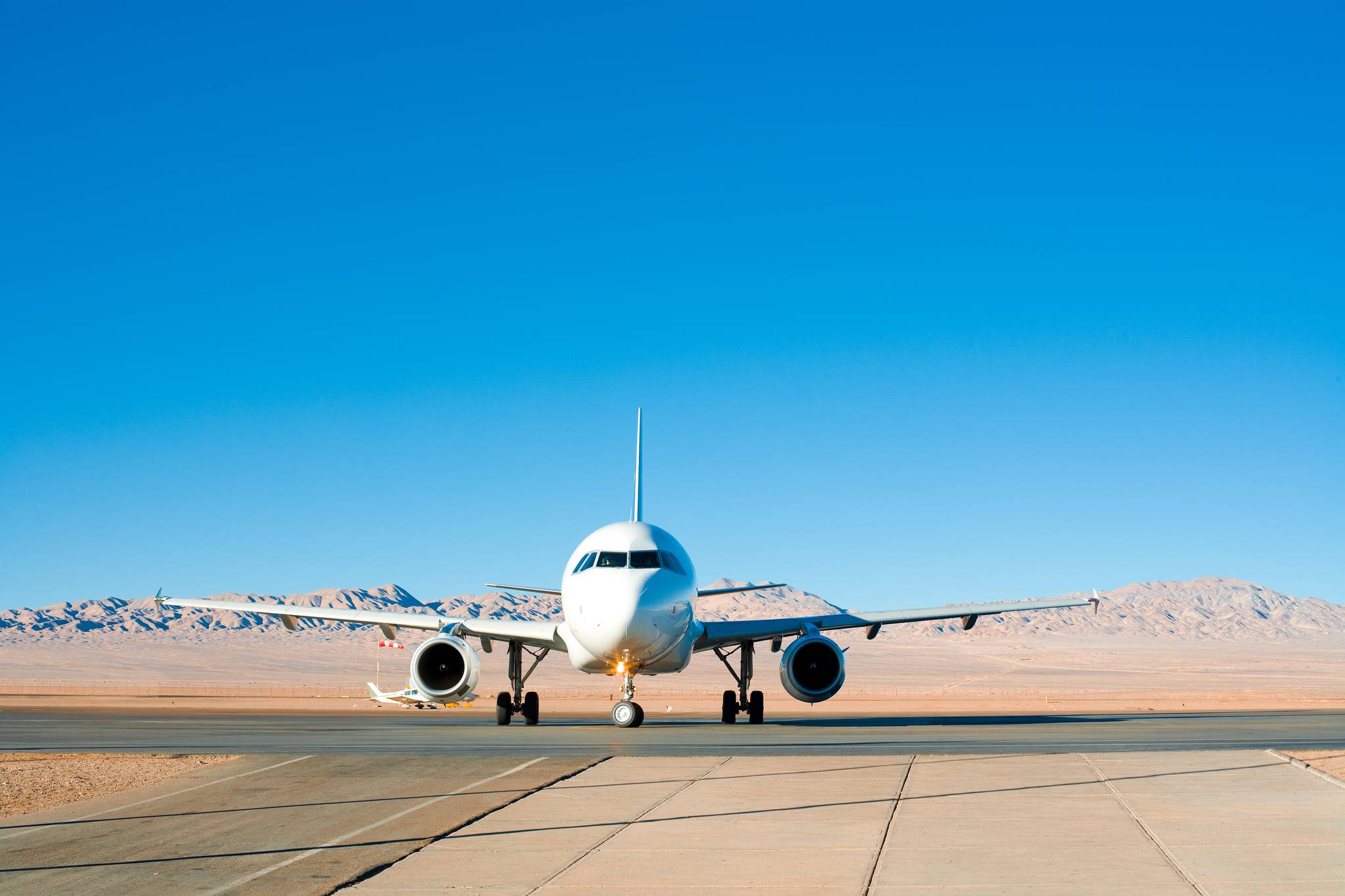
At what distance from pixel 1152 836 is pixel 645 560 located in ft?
51.5

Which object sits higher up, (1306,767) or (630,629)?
(630,629)

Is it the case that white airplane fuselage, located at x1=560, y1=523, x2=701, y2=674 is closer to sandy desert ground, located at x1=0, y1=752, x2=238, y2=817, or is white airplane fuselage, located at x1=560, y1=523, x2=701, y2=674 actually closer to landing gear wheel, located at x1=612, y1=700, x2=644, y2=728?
landing gear wheel, located at x1=612, y1=700, x2=644, y2=728

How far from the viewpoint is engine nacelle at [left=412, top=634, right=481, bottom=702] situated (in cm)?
2820

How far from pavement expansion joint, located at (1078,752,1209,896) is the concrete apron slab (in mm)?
28

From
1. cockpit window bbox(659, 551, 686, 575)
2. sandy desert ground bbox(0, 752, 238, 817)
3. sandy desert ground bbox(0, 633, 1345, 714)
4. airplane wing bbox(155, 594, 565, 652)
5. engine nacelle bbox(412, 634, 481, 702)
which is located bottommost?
sandy desert ground bbox(0, 633, 1345, 714)

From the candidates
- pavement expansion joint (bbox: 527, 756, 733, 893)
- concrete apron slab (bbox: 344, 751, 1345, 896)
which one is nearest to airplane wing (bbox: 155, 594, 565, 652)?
pavement expansion joint (bbox: 527, 756, 733, 893)

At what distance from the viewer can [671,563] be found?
26188 mm

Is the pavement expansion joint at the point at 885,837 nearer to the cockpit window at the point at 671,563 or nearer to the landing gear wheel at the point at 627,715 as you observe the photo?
the cockpit window at the point at 671,563

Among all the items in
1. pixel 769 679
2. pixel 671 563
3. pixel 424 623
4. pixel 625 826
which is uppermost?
pixel 671 563

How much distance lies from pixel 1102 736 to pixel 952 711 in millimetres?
17070

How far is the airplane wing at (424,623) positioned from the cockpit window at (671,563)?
13.8 ft

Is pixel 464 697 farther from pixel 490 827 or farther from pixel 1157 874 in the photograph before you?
pixel 1157 874

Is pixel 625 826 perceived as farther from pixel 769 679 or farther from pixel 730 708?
pixel 769 679

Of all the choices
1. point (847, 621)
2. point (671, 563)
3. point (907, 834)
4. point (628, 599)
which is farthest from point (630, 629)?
point (907, 834)
